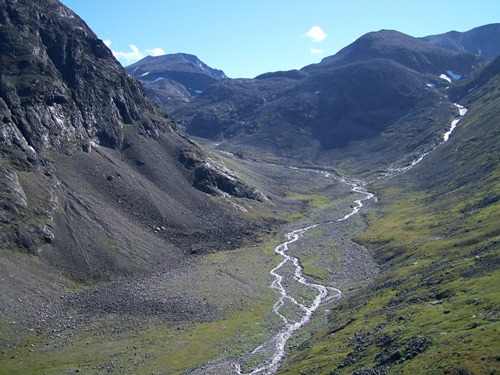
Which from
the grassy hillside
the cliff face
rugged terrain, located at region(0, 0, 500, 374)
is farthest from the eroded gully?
the cliff face

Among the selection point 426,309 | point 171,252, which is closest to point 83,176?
point 171,252

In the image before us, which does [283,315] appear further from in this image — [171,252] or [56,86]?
[56,86]

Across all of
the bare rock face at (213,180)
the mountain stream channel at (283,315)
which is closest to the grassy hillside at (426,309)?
the mountain stream channel at (283,315)

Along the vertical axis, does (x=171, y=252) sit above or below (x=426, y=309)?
above

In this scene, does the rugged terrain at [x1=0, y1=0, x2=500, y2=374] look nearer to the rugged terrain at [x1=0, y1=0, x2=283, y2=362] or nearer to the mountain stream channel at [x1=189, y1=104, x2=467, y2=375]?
the rugged terrain at [x1=0, y1=0, x2=283, y2=362]

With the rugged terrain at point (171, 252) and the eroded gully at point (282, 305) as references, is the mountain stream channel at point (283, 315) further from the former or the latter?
the rugged terrain at point (171, 252)

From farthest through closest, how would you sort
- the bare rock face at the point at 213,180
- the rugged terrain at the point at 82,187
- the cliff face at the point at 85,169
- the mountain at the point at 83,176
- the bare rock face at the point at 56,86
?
the bare rock face at the point at 213,180, the bare rock face at the point at 56,86, the cliff face at the point at 85,169, the mountain at the point at 83,176, the rugged terrain at the point at 82,187
